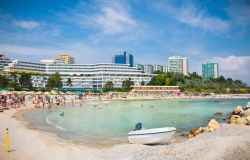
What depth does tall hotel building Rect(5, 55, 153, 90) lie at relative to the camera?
14312cm

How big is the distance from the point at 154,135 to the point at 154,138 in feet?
0.74

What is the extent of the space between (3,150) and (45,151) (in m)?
2.10

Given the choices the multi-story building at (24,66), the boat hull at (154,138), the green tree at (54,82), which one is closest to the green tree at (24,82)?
Answer: the green tree at (54,82)

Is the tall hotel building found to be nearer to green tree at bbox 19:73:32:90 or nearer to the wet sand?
green tree at bbox 19:73:32:90

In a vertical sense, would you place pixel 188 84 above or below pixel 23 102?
above

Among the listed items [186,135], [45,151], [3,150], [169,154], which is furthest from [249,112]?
[3,150]

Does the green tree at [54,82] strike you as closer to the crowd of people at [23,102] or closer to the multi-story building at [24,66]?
the multi-story building at [24,66]

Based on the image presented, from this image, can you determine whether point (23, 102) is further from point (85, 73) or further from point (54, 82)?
point (85, 73)

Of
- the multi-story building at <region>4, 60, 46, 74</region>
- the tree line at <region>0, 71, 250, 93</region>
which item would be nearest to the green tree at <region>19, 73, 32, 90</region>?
the tree line at <region>0, 71, 250, 93</region>

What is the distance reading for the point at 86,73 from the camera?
516 feet

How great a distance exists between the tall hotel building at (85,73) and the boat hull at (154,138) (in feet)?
422

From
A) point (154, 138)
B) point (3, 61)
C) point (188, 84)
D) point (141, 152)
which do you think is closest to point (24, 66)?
point (3, 61)

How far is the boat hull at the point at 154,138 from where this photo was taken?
1627 cm

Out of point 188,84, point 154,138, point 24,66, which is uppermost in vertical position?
point 24,66
